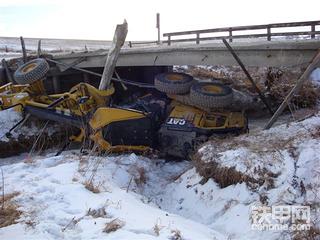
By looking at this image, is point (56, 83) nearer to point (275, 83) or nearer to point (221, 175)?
point (275, 83)

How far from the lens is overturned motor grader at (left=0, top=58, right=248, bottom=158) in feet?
37.3

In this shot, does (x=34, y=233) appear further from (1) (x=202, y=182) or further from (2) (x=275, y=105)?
(2) (x=275, y=105)

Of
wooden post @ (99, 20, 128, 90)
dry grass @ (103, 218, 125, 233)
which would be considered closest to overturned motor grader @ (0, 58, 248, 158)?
wooden post @ (99, 20, 128, 90)

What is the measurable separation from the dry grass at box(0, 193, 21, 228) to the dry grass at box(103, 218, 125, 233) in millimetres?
1176

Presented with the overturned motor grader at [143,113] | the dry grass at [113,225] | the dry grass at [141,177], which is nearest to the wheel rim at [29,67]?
the overturned motor grader at [143,113]

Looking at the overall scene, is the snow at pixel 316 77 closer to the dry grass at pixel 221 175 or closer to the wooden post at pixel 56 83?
the dry grass at pixel 221 175

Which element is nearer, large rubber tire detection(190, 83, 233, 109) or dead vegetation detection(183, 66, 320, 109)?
large rubber tire detection(190, 83, 233, 109)

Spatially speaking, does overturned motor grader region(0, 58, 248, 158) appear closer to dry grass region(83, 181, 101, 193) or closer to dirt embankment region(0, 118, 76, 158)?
dirt embankment region(0, 118, 76, 158)

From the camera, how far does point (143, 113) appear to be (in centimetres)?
1170

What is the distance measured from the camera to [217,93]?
11969mm

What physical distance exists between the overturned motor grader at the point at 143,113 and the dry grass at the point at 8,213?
4.96 meters

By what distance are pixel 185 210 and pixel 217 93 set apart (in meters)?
4.87

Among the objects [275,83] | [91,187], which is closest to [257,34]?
[275,83]

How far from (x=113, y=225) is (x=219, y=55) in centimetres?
901
